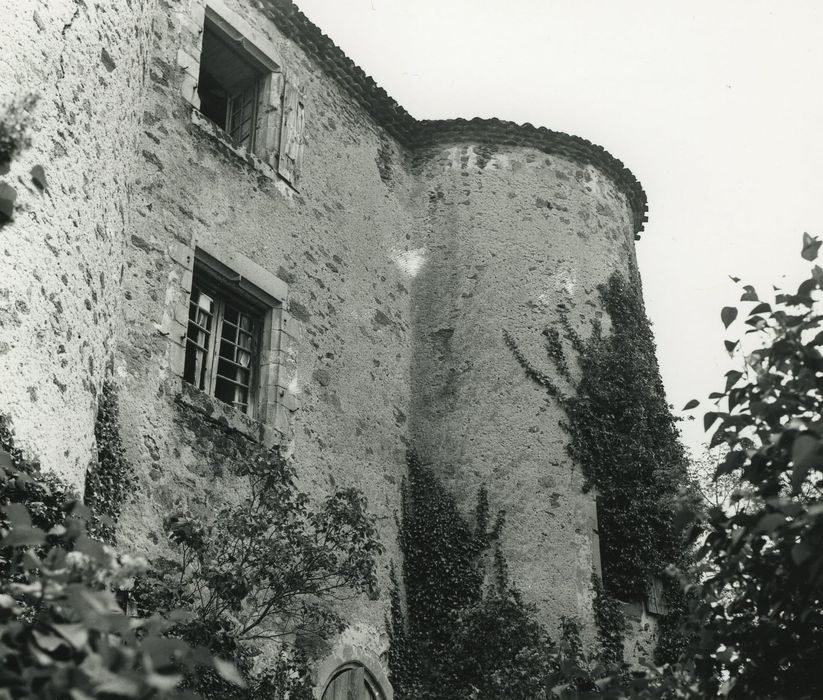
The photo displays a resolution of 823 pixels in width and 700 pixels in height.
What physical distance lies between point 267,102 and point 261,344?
2.52m

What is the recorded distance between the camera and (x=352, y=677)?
8438 mm

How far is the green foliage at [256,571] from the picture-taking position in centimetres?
656

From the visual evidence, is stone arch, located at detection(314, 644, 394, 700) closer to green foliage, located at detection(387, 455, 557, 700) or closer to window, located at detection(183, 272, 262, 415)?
green foliage, located at detection(387, 455, 557, 700)

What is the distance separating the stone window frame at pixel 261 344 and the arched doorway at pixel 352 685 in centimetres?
194

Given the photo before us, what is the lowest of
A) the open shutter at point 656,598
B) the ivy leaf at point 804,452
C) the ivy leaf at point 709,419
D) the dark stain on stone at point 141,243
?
the ivy leaf at point 804,452

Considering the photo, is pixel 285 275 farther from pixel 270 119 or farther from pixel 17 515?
pixel 17 515

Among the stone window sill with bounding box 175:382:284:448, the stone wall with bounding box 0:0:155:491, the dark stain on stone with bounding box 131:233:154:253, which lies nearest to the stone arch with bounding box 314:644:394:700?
the stone window sill with bounding box 175:382:284:448

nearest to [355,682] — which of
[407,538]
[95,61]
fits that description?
[407,538]

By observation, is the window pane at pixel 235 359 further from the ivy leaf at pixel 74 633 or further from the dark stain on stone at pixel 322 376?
the ivy leaf at pixel 74 633

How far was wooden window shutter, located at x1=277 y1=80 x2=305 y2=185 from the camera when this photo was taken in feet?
32.0

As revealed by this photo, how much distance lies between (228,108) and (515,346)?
3.80 metres

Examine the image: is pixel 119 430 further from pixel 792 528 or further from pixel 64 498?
pixel 792 528

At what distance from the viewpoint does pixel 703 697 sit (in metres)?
3.61

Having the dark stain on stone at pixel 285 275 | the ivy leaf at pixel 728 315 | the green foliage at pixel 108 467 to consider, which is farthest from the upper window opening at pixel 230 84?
the ivy leaf at pixel 728 315
